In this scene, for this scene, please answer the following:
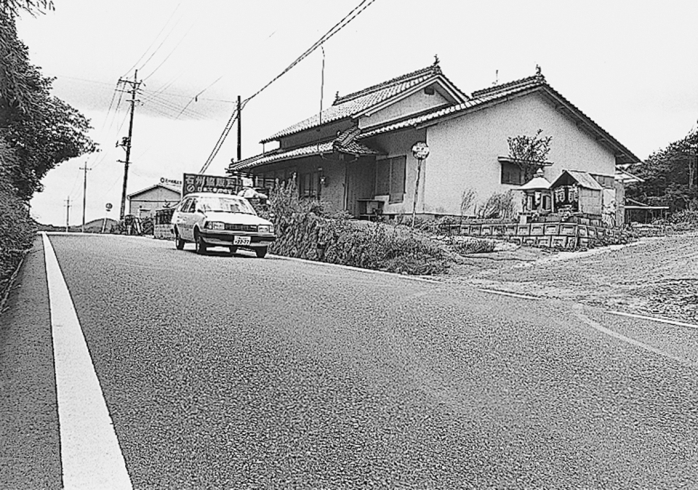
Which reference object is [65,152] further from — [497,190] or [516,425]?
[516,425]

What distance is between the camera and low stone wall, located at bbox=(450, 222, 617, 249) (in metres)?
16.8

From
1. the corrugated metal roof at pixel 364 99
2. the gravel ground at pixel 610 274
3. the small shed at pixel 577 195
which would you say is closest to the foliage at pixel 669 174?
the corrugated metal roof at pixel 364 99

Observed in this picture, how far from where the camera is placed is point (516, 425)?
4102mm

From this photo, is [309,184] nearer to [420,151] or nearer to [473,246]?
[420,151]

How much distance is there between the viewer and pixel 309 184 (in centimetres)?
3266

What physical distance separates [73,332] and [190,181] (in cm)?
3154

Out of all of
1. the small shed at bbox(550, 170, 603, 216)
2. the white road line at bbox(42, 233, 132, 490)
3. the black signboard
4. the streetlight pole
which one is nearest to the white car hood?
the streetlight pole

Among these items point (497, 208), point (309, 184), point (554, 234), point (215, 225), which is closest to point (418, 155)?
point (497, 208)

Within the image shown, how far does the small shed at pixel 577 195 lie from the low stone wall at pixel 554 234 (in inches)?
97.3

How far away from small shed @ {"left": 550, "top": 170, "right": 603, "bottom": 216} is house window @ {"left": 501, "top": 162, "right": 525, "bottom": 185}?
5.46 metres

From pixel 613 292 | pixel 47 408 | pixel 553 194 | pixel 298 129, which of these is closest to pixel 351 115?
pixel 298 129

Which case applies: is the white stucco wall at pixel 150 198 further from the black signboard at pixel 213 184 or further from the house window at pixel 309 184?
the house window at pixel 309 184

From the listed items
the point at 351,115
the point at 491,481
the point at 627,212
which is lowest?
the point at 491,481

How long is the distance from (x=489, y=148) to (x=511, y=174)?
146 cm
